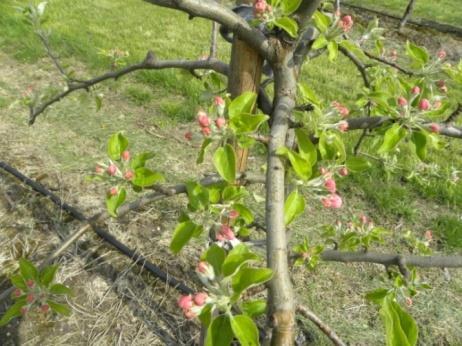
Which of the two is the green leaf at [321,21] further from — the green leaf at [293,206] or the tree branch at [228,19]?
the green leaf at [293,206]

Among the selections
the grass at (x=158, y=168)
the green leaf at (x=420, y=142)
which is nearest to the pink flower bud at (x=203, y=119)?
the green leaf at (x=420, y=142)

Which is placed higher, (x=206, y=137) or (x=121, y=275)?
(x=206, y=137)

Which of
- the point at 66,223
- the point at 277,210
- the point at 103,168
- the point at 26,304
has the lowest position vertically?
the point at 66,223

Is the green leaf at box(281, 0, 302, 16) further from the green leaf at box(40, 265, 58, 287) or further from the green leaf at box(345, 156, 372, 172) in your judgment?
the green leaf at box(40, 265, 58, 287)

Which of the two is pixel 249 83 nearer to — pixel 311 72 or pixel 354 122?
pixel 354 122

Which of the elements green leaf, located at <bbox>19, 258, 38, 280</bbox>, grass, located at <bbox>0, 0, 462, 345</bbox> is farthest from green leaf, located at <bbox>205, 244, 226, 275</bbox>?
grass, located at <bbox>0, 0, 462, 345</bbox>

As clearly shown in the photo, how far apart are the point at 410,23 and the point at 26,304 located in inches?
248

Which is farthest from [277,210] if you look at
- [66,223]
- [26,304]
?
[66,223]

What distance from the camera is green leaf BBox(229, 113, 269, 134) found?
82 cm

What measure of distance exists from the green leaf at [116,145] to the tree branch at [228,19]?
323mm

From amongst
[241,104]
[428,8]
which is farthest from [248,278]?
[428,8]

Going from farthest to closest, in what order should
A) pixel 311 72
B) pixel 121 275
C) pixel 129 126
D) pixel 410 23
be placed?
pixel 410 23 < pixel 311 72 < pixel 129 126 < pixel 121 275

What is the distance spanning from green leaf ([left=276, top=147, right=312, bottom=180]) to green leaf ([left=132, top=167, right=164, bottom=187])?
12.1 inches

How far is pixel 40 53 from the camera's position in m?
4.72
